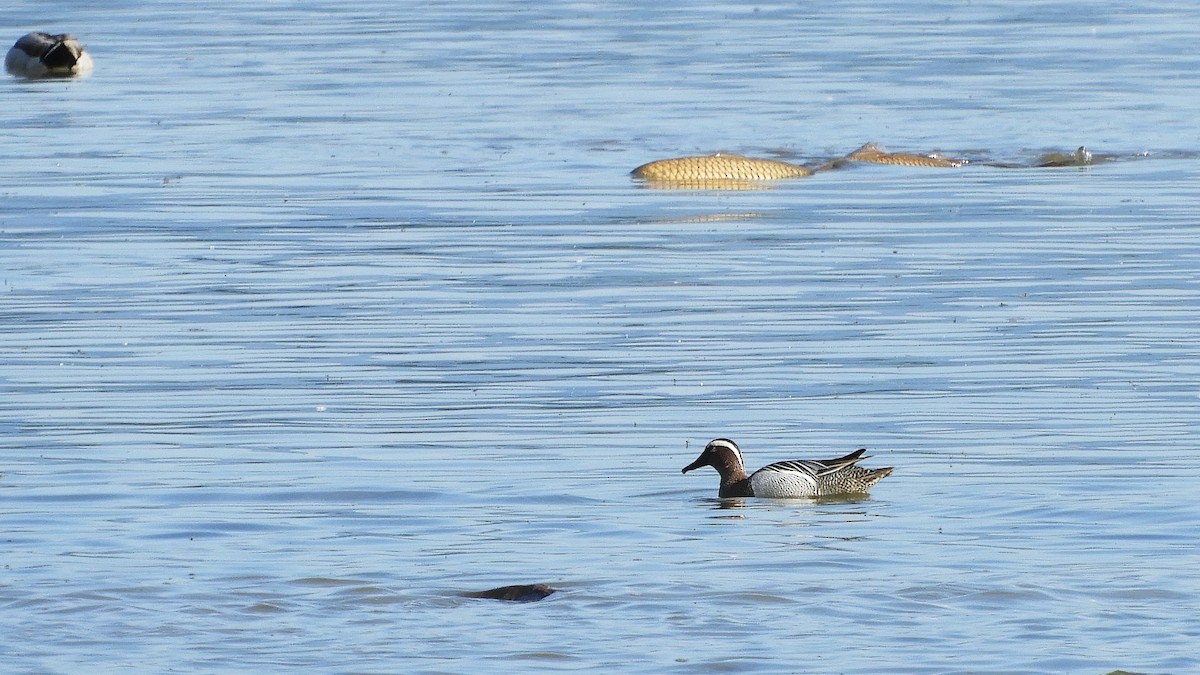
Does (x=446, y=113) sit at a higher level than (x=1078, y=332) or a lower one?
higher

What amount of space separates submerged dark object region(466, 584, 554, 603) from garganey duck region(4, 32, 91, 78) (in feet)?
80.7

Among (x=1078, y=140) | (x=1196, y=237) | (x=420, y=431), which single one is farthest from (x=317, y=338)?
(x=1078, y=140)

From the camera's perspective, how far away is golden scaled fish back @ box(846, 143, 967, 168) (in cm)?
2255

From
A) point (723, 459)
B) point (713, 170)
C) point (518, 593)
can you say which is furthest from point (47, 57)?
point (518, 593)

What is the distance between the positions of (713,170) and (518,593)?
41.9 feet

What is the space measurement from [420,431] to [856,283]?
4.83m

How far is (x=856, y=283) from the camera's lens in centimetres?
1630

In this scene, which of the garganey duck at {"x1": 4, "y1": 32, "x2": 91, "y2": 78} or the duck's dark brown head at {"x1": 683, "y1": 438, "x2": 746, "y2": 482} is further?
the garganey duck at {"x1": 4, "y1": 32, "x2": 91, "y2": 78}

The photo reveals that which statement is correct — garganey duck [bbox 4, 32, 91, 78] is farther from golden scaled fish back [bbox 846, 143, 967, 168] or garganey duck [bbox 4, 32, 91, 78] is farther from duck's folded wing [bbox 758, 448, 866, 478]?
duck's folded wing [bbox 758, 448, 866, 478]

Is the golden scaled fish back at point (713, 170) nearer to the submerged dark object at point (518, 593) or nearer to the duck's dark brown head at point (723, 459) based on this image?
the duck's dark brown head at point (723, 459)

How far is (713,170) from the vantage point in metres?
21.8

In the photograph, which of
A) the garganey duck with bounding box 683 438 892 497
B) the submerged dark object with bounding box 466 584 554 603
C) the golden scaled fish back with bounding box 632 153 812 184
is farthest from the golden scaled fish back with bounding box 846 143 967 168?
the submerged dark object with bounding box 466 584 554 603

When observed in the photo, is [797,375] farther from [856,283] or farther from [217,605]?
[217,605]

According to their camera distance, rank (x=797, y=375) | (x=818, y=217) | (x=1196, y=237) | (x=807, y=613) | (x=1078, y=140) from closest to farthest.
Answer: (x=807, y=613), (x=797, y=375), (x=1196, y=237), (x=818, y=217), (x=1078, y=140)
